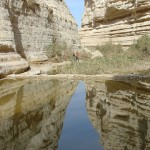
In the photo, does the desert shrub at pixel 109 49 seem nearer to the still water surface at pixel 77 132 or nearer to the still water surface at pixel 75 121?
the still water surface at pixel 75 121

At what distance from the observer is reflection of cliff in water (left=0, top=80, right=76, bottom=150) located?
537 centimetres

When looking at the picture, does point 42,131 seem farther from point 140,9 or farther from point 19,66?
point 140,9

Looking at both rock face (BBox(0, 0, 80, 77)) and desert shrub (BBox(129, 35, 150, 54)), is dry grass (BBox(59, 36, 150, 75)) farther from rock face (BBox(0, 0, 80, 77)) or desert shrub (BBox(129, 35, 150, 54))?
rock face (BBox(0, 0, 80, 77))

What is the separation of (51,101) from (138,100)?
2401mm

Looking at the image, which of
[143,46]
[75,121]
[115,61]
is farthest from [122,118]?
[143,46]

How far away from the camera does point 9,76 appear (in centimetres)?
1581

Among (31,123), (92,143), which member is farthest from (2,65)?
(92,143)

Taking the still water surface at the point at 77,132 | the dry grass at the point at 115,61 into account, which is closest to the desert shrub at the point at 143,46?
the dry grass at the point at 115,61

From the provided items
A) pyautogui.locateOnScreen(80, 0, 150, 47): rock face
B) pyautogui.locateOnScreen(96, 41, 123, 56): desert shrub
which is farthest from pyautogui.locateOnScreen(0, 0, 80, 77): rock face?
pyautogui.locateOnScreen(80, 0, 150, 47): rock face

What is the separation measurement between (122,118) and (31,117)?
75.7 inches

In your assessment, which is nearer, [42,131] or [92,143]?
[92,143]

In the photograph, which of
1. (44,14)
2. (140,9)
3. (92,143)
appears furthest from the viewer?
(140,9)

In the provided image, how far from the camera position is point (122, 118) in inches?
271

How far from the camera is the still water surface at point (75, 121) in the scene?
17.2 feet
